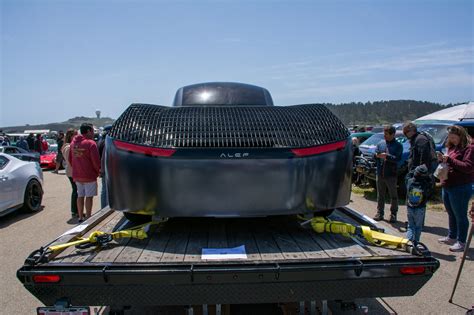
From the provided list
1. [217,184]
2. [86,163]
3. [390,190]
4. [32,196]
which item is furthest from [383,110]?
[217,184]

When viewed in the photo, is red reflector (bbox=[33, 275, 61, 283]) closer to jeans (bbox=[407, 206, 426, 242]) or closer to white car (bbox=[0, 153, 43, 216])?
jeans (bbox=[407, 206, 426, 242])

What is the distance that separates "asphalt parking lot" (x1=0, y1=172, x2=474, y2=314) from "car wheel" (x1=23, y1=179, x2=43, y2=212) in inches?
6.7

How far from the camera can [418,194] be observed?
462 cm

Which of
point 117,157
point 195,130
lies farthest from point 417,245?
point 117,157

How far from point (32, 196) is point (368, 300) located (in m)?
7.08

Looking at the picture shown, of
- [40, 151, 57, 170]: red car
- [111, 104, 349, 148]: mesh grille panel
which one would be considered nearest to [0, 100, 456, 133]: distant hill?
[40, 151, 57, 170]: red car

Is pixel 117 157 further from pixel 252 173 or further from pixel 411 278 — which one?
pixel 411 278

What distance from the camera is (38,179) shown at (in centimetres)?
815

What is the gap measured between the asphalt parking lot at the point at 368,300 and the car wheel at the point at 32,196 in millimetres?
170

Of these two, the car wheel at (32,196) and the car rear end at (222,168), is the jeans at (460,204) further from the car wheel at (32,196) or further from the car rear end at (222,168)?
the car wheel at (32,196)

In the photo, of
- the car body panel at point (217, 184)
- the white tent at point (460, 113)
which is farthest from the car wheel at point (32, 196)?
the white tent at point (460, 113)

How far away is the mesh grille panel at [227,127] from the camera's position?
2.65 m

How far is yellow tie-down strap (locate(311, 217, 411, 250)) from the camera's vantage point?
8.57 feet

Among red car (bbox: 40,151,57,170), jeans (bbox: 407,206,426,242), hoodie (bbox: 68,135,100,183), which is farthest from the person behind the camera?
red car (bbox: 40,151,57,170)
